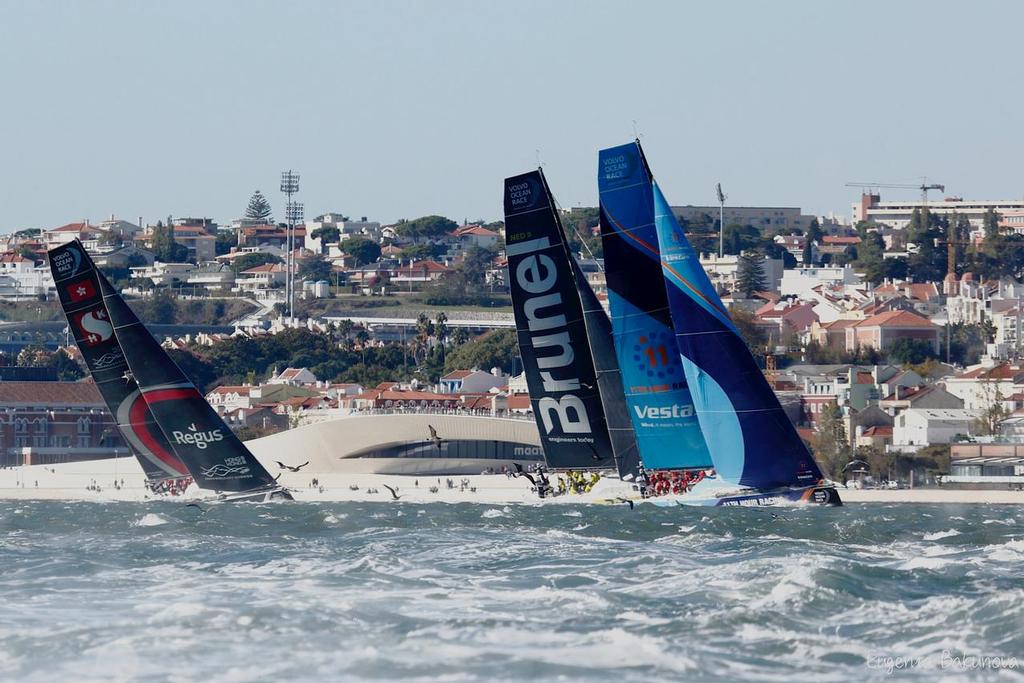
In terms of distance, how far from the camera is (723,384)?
1289 inches

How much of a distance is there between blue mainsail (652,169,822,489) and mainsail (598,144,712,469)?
46 centimetres

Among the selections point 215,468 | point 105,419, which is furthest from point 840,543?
point 105,419

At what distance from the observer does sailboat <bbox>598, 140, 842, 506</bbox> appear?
107 ft

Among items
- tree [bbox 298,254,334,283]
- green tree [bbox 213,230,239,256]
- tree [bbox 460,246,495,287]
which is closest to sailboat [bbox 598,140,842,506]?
tree [bbox 460,246,495,287]

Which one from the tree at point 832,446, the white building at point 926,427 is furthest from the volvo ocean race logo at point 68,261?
the white building at point 926,427

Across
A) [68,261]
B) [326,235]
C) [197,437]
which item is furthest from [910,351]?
[326,235]

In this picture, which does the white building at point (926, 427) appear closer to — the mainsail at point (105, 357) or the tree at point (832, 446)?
the tree at point (832, 446)

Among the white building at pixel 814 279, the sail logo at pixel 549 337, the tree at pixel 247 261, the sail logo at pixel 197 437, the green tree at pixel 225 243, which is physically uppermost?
the green tree at pixel 225 243

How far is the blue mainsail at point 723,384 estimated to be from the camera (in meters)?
32.6

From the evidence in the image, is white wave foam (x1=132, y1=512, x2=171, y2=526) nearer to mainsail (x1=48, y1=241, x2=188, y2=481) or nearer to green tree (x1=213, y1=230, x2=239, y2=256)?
mainsail (x1=48, y1=241, x2=188, y2=481)

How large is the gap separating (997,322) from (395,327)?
122 feet

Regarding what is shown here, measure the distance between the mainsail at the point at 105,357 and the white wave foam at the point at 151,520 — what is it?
2.05m

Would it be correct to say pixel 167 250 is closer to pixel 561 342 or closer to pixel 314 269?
pixel 314 269

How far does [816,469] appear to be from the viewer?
3328cm
